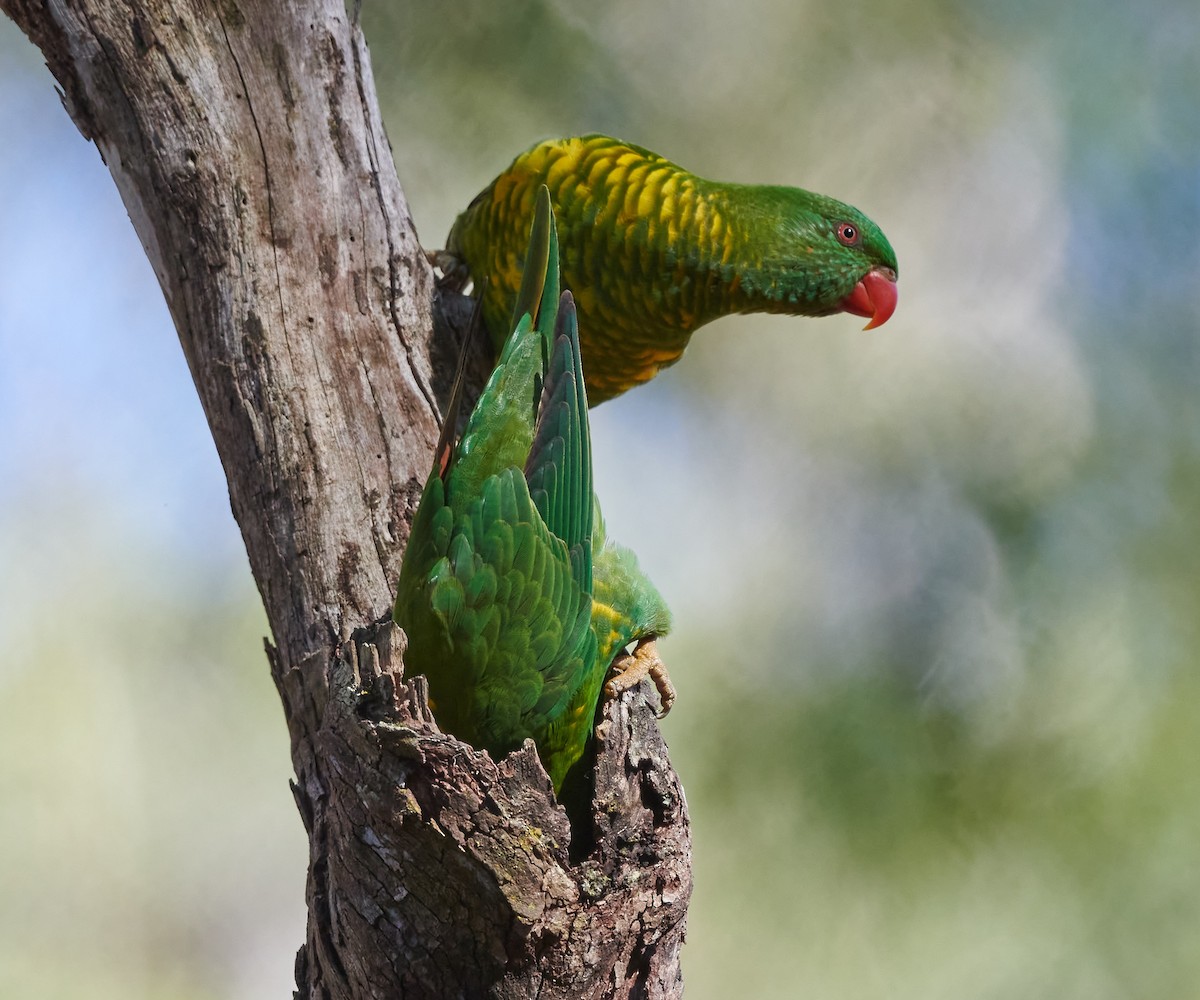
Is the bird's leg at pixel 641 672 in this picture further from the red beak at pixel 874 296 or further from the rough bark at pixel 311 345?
the red beak at pixel 874 296

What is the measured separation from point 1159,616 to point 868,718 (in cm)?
124

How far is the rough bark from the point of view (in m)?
1.63

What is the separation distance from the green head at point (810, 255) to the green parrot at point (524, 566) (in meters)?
0.64

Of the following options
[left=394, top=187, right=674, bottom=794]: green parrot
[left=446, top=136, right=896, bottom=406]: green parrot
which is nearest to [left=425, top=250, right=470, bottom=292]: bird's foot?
[left=446, top=136, right=896, bottom=406]: green parrot

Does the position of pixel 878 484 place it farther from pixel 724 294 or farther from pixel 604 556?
pixel 604 556

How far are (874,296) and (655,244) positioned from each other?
0.64 m

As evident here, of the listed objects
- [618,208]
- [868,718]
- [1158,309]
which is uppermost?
[1158,309]

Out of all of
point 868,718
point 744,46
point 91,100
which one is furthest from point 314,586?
point 744,46

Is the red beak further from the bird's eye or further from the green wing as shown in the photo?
the green wing

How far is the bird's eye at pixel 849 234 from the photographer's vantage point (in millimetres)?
2690

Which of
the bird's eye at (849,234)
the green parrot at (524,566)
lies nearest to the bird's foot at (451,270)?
the green parrot at (524,566)

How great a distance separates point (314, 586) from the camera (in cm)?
206

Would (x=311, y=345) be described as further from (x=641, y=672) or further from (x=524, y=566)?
(x=641, y=672)

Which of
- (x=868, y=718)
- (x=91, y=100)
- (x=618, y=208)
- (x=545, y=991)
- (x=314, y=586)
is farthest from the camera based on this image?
(x=868, y=718)
